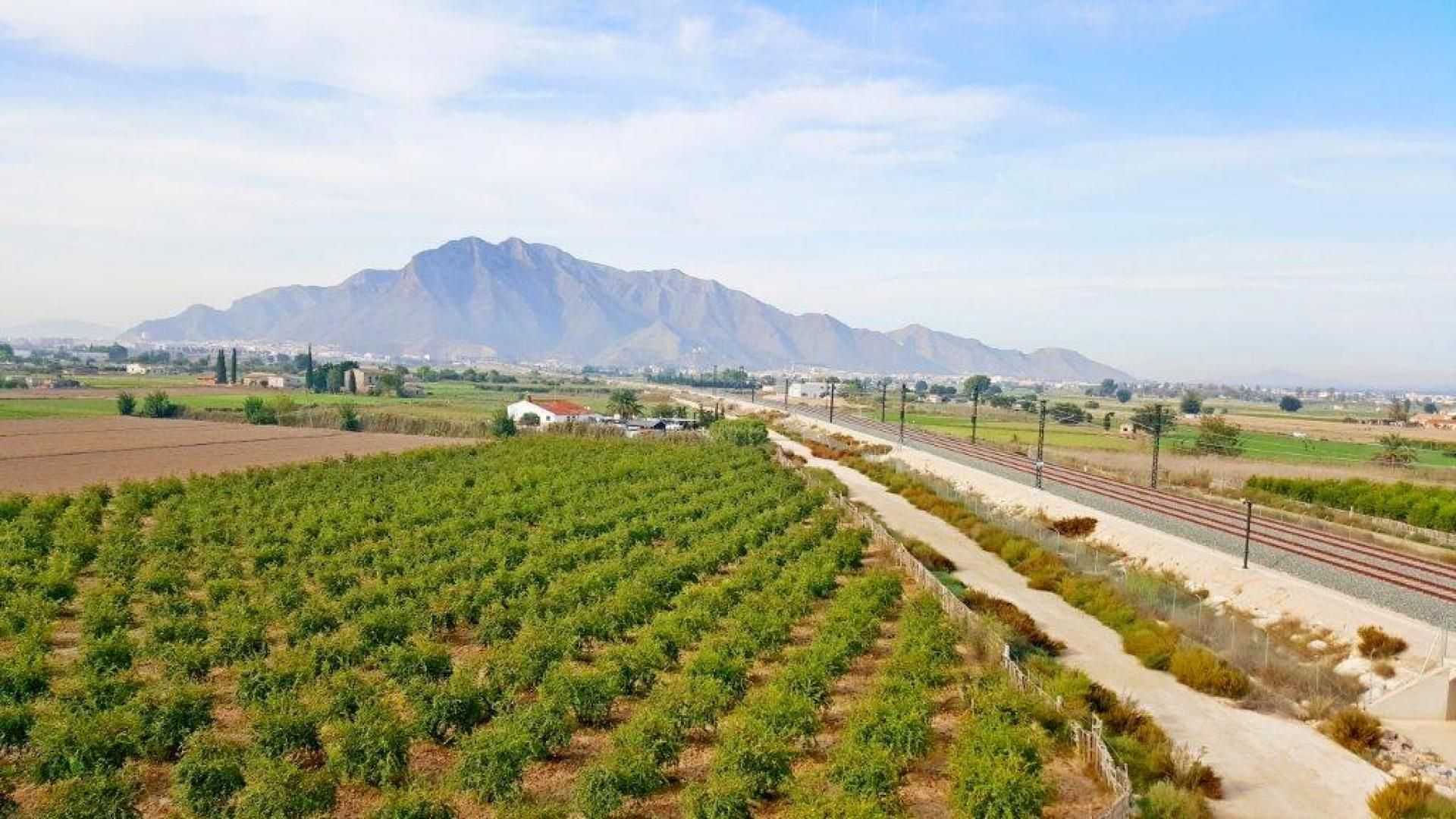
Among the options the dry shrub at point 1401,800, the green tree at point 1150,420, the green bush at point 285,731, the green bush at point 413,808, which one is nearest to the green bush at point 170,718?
the green bush at point 285,731

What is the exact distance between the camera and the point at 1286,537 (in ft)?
135

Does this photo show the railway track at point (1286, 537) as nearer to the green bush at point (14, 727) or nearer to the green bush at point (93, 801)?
the green bush at point (93, 801)

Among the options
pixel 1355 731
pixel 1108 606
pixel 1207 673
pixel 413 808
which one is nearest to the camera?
pixel 413 808

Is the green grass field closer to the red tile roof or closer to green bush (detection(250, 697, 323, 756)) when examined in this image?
the red tile roof

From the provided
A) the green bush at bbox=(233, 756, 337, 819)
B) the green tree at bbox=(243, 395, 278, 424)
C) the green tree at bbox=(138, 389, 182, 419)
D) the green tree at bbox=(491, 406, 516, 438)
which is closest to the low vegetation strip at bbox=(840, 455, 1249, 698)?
the green bush at bbox=(233, 756, 337, 819)

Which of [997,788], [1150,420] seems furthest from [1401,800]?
[1150,420]

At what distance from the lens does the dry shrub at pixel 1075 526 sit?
44.3 m

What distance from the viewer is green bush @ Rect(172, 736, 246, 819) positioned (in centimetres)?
1413

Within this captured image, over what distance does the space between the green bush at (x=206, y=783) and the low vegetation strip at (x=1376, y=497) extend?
53.1 meters

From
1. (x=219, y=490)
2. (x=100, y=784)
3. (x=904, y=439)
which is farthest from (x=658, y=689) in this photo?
(x=904, y=439)

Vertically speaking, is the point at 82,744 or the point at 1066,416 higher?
the point at 82,744

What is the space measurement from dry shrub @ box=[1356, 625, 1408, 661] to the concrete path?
18.7 feet

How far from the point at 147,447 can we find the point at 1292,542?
76.1 meters

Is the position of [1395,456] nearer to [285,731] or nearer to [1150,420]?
[1150,420]
